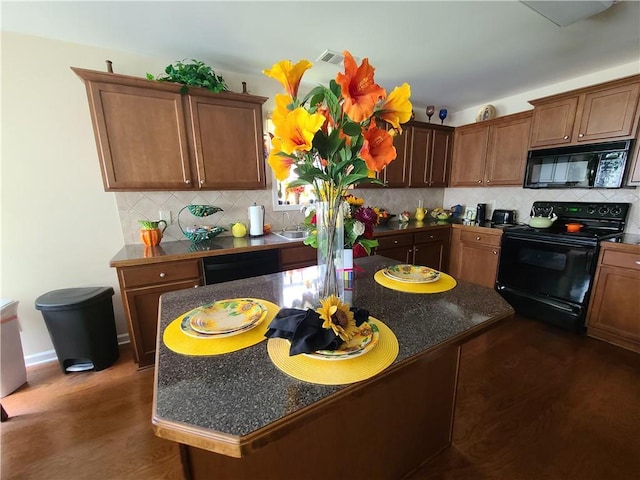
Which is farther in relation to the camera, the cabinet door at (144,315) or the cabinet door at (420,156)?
the cabinet door at (420,156)

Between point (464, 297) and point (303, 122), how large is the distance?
0.93 metres

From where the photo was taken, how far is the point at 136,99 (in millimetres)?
1909

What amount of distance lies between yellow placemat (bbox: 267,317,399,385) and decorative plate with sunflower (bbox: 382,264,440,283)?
0.51 meters

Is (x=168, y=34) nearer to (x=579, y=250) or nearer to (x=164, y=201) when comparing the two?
(x=164, y=201)

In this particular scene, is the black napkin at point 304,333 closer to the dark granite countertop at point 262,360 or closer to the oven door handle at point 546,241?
the dark granite countertop at point 262,360

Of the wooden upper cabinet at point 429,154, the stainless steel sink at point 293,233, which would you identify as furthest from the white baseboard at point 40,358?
the wooden upper cabinet at point 429,154

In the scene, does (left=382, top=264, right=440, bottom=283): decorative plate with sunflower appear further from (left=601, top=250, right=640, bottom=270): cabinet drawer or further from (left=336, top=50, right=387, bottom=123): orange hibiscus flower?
(left=601, top=250, right=640, bottom=270): cabinet drawer

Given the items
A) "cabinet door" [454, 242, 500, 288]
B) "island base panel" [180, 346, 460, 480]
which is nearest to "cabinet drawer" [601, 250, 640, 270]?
"cabinet door" [454, 242, 500, 288]

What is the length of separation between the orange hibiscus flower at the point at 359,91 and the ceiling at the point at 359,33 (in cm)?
132

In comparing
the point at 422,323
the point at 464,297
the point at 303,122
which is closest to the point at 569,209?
the point at 464,297

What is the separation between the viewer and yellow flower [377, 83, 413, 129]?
730 mm

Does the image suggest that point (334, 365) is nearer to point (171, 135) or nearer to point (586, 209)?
point (171, 135)

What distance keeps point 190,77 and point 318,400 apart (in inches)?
92.6

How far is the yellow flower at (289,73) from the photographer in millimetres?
680
